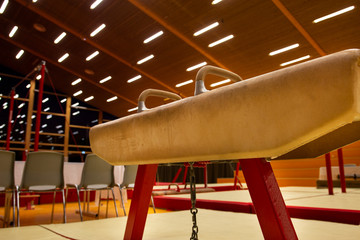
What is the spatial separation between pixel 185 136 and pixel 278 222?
0.27 m

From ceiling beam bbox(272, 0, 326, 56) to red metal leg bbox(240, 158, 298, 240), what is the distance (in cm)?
558

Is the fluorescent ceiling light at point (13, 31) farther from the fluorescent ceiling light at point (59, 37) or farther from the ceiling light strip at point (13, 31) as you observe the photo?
the fluorescent ceiling light at point (59, 37)

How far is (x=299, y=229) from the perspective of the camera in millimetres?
1275

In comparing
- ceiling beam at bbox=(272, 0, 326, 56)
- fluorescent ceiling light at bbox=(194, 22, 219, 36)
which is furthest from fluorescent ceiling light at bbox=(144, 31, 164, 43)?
ceiling beam at bbox=(272, 0, 326, 56)

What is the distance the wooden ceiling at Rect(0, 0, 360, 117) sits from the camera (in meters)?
5.84

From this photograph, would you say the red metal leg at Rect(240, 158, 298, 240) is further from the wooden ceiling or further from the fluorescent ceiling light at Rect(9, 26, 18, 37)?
the fluorescent ceiling light at Rect(9, 26, 18, 37)

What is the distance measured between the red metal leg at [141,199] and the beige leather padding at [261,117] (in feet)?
0.59

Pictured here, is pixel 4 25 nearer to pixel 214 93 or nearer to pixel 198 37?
pixel 198 37

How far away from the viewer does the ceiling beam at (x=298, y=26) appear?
554 cm

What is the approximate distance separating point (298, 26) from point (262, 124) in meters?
6.29

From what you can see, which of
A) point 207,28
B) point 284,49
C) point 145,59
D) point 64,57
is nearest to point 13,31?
point 64,57

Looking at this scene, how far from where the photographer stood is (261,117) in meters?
0.48

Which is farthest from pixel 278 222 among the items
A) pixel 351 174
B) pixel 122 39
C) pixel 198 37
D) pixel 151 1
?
pixel 122 39

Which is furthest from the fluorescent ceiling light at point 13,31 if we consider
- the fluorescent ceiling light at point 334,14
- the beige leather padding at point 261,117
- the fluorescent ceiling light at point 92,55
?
the beige leather padding at point 261,117
